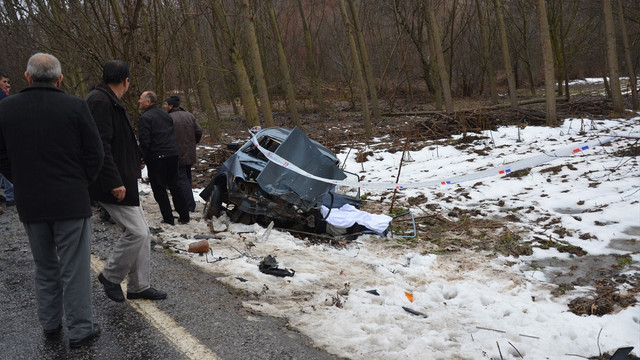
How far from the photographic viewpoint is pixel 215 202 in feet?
26.1

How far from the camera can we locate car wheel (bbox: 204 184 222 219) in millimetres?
7941

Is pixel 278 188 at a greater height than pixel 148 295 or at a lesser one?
greater

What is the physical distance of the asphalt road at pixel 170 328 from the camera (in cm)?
373

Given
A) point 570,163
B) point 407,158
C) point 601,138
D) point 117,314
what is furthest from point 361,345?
point 601,138

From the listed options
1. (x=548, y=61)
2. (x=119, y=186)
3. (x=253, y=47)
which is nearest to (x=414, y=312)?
(x=119, y=186)

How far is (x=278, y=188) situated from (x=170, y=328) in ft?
11.3

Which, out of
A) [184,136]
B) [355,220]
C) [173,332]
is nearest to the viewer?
[173,332]

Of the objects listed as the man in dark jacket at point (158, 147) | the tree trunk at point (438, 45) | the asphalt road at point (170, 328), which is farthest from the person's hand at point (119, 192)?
the tree trunk at point (438, 45)

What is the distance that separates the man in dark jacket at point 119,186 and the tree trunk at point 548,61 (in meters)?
13.8

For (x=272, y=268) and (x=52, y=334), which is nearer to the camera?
(x=52, y=334)

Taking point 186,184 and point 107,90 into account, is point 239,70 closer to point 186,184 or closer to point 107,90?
point 186,184

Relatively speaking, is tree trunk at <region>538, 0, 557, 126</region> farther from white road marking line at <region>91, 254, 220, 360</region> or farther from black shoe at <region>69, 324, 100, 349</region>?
black shoe at <region>69, 324, 100, 349</region>

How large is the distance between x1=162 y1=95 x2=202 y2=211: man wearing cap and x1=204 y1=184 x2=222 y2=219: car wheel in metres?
0.66

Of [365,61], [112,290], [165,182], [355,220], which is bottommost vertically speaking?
[355,220]
